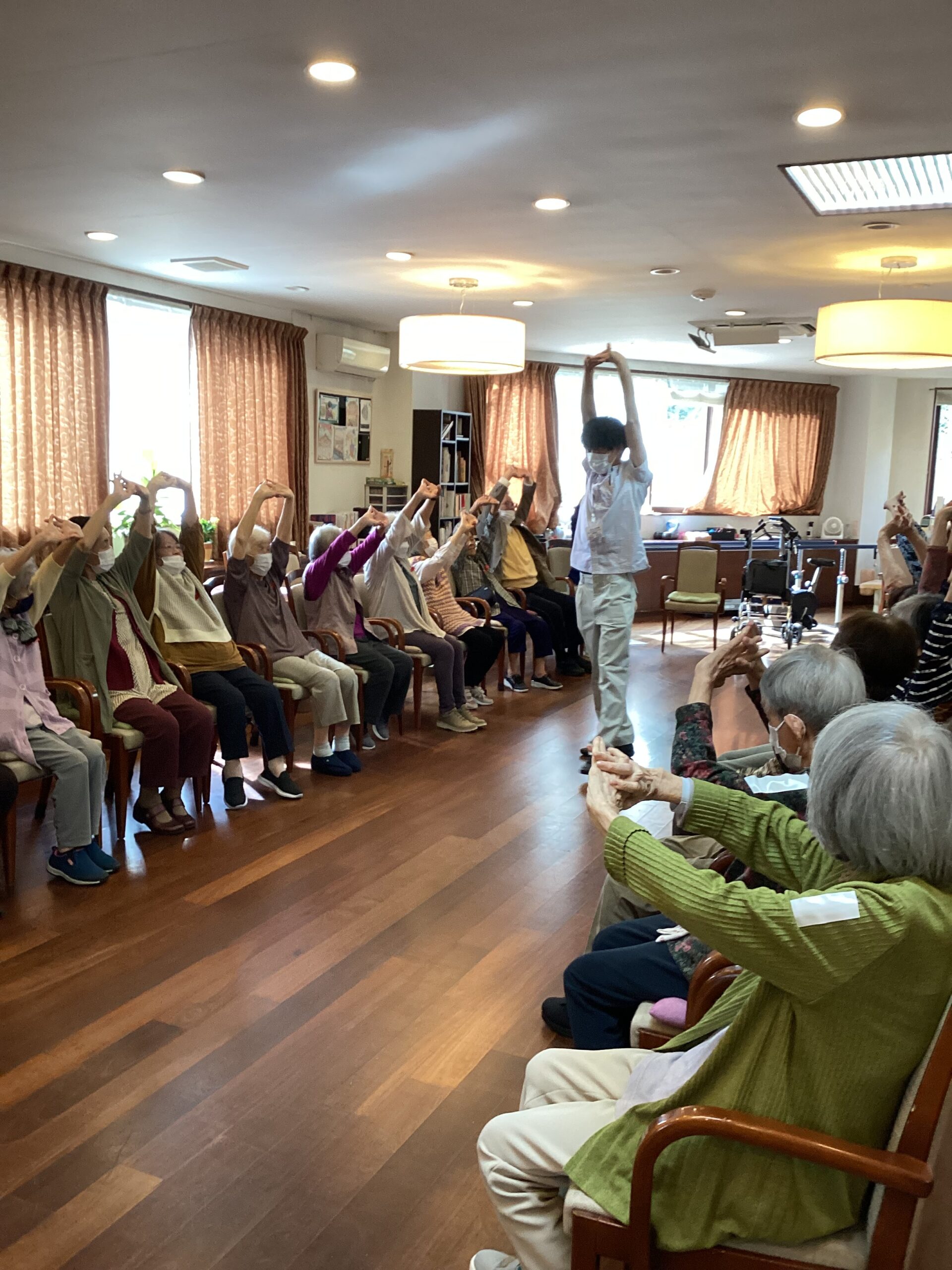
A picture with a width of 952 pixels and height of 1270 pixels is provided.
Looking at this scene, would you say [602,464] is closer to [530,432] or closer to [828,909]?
[828,909]

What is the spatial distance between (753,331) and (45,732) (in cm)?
655

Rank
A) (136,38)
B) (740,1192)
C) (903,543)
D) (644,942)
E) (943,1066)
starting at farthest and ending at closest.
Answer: (903,543) → (136,38) → (644,942) → (740,1192) → (943,1066)

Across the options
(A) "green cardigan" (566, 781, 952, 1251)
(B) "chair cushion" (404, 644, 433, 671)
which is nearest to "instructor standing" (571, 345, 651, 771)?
(B) "chair cushion" (404, 644, 433, 671)

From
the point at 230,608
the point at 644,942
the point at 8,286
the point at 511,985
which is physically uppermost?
the point at 8,286

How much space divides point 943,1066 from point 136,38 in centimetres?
307

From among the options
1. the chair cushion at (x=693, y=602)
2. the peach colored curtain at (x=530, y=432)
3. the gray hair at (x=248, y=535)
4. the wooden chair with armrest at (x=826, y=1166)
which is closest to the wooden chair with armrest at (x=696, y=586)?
the chair cushion at (x=693, y=602)

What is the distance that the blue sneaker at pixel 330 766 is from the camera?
5164mm

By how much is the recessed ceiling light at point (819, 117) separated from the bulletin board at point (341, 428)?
5686 millimetres

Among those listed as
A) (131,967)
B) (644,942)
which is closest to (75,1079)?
(131,967)

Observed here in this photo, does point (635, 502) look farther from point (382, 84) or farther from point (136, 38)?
point (136, 38)

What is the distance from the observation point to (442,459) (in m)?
9.88

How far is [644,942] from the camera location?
2.38 metres

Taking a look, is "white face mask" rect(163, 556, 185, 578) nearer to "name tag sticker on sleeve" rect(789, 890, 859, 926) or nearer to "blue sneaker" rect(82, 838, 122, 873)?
"blue sneaker" rect(82, 838, 122, 873)

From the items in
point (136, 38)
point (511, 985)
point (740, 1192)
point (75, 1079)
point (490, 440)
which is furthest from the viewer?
point (490, 440)
